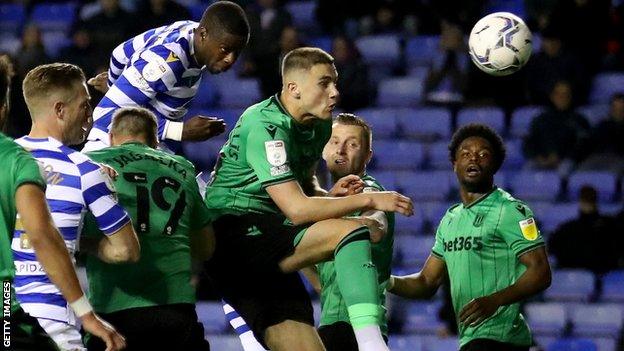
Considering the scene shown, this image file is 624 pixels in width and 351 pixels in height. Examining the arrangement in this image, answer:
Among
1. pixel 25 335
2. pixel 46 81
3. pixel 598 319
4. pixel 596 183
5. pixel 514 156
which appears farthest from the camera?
pixel 514 156

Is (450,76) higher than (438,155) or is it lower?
higher

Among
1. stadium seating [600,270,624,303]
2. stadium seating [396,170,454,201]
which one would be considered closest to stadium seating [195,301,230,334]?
stadium seating [396,170,454,201]

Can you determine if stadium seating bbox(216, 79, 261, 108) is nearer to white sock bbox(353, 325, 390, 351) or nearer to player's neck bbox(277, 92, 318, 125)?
player's neck bbox(277, 92, 318, 125)

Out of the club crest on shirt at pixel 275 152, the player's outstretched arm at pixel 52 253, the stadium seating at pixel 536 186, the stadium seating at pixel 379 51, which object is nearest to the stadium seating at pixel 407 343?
the stadium seating at pixel 536 186

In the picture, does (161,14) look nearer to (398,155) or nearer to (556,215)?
(398,155)

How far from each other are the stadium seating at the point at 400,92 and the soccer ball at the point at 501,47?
5627 millimetres

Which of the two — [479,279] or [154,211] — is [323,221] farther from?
[479,279]

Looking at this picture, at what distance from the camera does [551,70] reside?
544 inches

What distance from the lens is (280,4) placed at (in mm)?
15672

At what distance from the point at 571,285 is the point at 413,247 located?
1.49 metres

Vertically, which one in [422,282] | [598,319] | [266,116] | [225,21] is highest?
[225,21]

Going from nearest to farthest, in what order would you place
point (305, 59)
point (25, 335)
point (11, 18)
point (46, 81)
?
point (25, 335)
point (46, 81)
point (305, 59)
point (11, 18)

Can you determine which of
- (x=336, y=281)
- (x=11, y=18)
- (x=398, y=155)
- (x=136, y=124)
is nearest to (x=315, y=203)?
(x=136, y=124)

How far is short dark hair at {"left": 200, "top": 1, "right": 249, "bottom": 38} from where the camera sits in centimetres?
762
